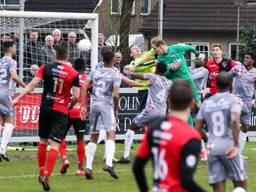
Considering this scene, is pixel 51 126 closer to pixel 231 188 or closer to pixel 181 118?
pixel 231 188

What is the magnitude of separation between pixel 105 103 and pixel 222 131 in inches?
187

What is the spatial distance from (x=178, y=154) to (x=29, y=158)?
11176 mm

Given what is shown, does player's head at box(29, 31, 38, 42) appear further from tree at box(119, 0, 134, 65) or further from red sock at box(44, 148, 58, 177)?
tree at box(119, 0, 134, 65)

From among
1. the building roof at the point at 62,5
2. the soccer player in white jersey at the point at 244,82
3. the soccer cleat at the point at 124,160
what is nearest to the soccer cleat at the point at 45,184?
the soccer cleat at the point at 124,160

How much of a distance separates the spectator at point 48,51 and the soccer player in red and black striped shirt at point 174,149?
41.0 ft

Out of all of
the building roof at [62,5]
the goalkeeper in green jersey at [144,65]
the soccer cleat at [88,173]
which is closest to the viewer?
the soccer cleat at [88,173]

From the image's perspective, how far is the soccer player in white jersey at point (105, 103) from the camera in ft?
51.6

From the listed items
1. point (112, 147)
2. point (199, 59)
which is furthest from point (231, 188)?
point (199, 59)

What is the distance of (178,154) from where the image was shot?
8.48m

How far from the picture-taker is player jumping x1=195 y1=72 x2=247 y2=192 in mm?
11352

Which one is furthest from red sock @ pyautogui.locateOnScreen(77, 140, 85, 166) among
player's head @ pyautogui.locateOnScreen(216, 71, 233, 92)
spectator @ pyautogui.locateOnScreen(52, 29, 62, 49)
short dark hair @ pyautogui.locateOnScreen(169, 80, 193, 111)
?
short dark hair @ pyautogui.locateOnScreen(169, 80, 193, 111)

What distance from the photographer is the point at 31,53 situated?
21.8 meters

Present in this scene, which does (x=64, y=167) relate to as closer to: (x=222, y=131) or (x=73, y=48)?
(x=222, y=131)

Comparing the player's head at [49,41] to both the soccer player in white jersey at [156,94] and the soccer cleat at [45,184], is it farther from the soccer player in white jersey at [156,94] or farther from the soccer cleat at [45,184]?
the soccer cleat at [45,184]
